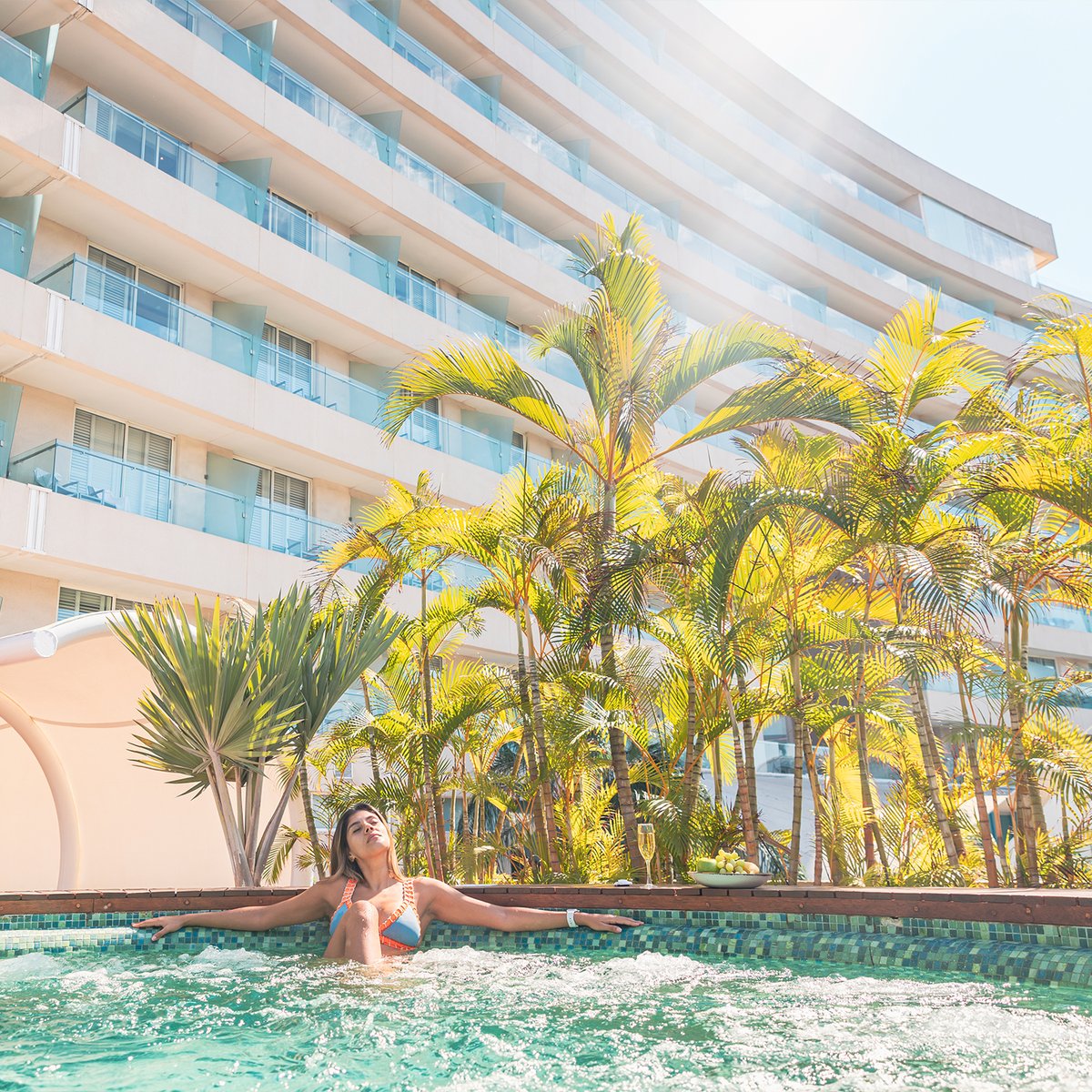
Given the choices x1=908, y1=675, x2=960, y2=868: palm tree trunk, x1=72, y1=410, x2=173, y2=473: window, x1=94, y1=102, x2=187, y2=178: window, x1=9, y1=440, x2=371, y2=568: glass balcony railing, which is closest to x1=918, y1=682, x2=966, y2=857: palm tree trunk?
x1=908, y1=675, x2=960, y2=868: palm tree trunk

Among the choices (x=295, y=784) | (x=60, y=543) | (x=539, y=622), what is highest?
(x=60, y=543)

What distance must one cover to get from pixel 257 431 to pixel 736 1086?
14482mm

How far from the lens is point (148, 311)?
1483cm

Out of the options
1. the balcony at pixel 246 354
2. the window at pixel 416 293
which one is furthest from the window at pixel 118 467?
the window at pixel 416 293

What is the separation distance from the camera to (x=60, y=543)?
1309cm

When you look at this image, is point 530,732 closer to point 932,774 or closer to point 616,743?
point 616,743

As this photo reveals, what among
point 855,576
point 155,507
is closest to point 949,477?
point 855,576

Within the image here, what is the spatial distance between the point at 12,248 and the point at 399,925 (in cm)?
1175

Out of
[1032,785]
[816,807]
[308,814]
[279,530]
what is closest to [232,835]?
[308,814]

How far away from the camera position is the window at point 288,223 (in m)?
17.0

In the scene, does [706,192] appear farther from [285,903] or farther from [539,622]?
[285,903]

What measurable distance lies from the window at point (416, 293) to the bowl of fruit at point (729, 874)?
14926 mm

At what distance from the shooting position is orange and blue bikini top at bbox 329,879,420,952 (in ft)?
17.9

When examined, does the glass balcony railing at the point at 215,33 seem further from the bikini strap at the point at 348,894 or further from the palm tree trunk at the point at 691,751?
the bikini strap at the point at 348,894
